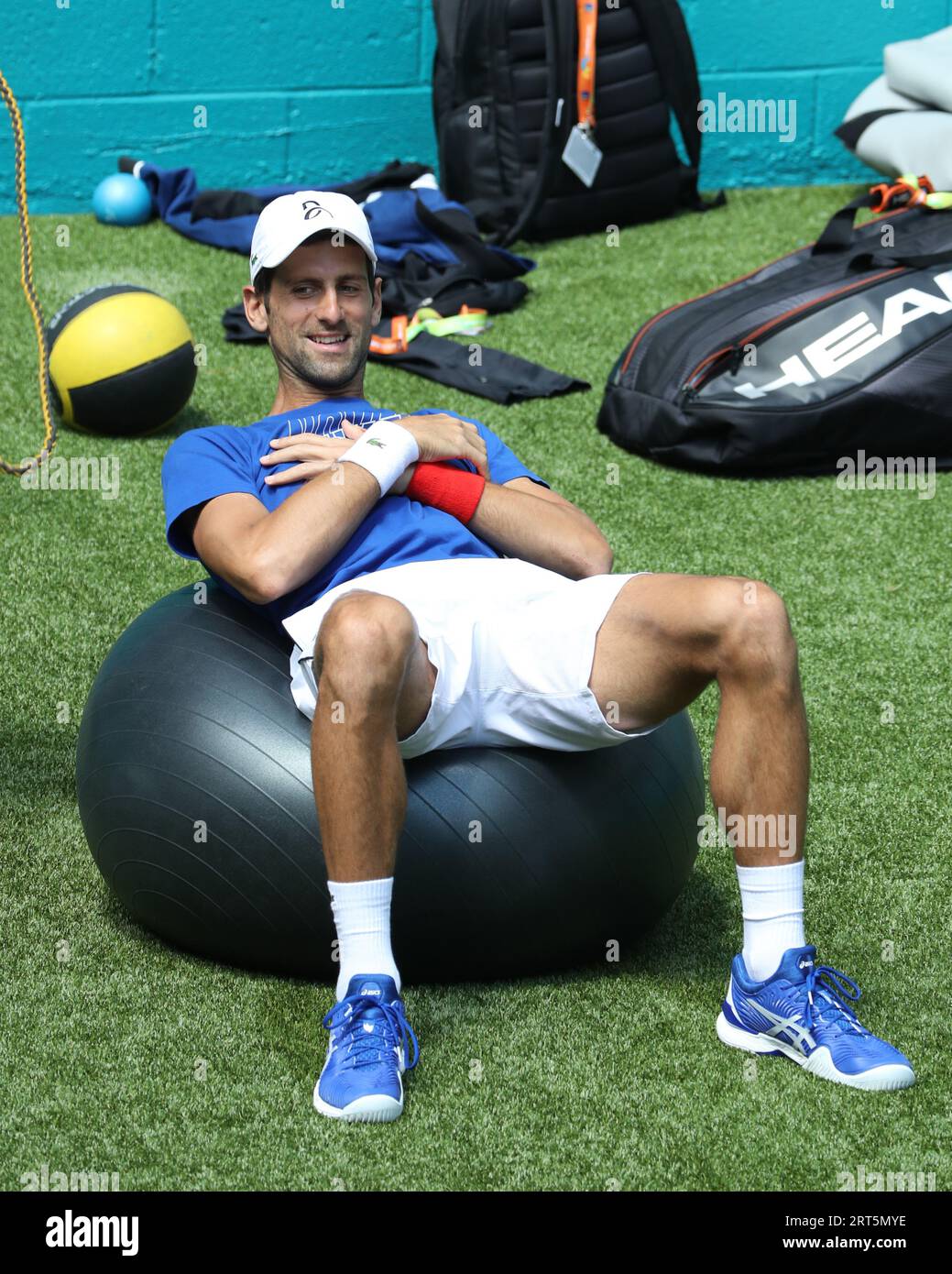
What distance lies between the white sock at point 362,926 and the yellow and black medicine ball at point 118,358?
2654 mm

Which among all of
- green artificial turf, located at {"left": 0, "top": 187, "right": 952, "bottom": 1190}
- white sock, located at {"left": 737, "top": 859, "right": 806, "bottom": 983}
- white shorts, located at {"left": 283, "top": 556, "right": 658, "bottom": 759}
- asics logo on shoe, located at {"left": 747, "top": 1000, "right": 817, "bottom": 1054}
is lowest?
green artificial turf, located at {"left": 0, "top": 187, "right": 952, "bottom": 1190}

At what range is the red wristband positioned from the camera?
112 inches

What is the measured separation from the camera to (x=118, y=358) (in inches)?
183

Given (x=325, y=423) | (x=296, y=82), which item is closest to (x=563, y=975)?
(x=325, y=423)

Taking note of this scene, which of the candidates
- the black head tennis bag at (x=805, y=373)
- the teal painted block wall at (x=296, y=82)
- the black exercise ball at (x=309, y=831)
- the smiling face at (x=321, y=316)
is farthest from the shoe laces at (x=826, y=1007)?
the teal painted block wall at (x=296, y=82)

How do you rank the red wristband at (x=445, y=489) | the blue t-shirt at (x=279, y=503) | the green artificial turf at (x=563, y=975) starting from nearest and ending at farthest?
the green artificial turf at (x=563, y=975) → the blue t-shirt at (x=279, y=503) → the red wristband at (x=445, y=489)

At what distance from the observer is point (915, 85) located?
20.4 ft

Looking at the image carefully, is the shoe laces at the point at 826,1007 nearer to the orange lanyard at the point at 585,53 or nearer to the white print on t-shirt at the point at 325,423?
the white print on t-shirt at the point at 325,423

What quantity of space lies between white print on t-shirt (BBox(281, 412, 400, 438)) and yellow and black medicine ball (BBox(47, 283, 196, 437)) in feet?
6.07

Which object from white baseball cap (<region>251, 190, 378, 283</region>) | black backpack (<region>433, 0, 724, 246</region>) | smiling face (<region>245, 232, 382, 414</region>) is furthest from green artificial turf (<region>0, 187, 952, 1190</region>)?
black backpack (<region>433, 0, 724, 246</region>)

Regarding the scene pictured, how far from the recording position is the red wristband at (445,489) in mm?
2846

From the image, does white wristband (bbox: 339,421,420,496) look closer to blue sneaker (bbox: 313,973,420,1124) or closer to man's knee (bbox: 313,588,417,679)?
man's knee (bbox: 313,588,417,679)

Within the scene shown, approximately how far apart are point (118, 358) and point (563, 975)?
8.71ft

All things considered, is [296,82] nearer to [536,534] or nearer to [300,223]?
[300,223]
